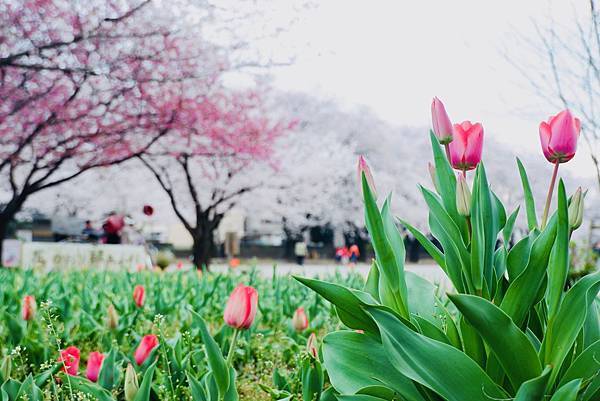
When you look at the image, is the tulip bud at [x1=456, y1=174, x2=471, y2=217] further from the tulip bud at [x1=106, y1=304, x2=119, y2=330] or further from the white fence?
the white fence

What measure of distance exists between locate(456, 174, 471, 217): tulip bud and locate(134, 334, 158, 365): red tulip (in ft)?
3.30

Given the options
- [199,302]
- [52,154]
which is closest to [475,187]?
[199,302]

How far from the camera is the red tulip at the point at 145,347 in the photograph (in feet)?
5.79

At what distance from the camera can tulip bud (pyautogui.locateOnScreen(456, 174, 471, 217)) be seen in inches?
45.6

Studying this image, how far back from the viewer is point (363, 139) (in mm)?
26297

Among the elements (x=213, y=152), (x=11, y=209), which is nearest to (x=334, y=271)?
(x=11, y=209)

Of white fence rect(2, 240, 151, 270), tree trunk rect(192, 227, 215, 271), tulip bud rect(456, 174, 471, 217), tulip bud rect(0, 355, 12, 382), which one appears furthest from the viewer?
tree trunk rect(192, 227, 215, 271)

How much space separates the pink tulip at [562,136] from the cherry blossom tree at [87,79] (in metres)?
6.07

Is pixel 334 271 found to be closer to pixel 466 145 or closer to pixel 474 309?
pixel 466 145

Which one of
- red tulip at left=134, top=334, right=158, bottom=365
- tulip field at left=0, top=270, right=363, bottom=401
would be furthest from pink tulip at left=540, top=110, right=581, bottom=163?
red tulip at left=134, top=334, right=158, bottom=365

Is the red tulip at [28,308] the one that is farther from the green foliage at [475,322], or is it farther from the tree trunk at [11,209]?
the tree trunk at [11,209]

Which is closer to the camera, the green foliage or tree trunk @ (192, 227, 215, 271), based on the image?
the green foliage

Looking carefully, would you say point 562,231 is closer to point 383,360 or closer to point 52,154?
point 383,360

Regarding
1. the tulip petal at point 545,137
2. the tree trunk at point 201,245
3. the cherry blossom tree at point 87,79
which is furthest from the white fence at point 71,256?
the tulip petal at point 545,137
